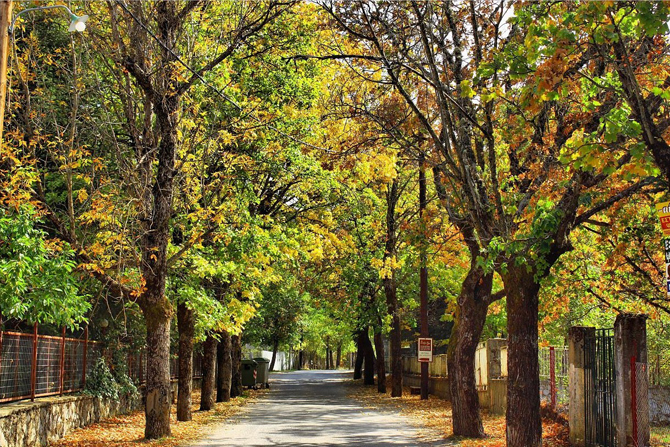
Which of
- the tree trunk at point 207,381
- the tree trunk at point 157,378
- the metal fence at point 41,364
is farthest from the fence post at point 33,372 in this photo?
the tree trunk at point 207,381

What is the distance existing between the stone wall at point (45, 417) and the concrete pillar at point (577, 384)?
1005cm

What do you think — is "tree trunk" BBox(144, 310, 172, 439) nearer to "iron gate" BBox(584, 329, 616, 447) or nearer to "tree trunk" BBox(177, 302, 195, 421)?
"tree trunk" BBox(177, 302, 195, 421)

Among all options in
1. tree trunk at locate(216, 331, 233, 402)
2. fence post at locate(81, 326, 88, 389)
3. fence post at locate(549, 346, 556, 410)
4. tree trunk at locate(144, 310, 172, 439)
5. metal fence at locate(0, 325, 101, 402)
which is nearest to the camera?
metal fence at locate(0, 325, 101, 402)

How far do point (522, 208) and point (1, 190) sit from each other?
8723mm

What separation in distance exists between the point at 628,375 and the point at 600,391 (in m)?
1.26

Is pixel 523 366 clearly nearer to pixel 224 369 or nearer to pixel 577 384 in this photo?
pixel 577 384

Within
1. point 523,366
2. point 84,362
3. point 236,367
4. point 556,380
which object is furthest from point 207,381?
point 523,366

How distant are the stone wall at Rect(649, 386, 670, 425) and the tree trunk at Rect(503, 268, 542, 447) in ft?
27.9

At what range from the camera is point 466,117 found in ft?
45.1

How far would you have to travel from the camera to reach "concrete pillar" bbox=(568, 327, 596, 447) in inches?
555

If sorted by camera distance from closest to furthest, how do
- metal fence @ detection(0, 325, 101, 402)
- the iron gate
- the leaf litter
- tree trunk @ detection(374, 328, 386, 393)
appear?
the iron gate → metal fence @ detection(0, 325, 101, 402) → the leaf litter → tree trunk @ detection(374, 328, 386, 393)

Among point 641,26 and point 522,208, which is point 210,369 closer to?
point 522,208

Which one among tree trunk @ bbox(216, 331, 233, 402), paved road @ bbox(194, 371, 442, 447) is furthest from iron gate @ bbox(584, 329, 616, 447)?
tree trunk @ bbox(216, 331, 233, 402)

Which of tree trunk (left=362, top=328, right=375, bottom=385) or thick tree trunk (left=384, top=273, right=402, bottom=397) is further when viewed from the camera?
tree trunk (left=362, top=328, right=375, bottom=385)
